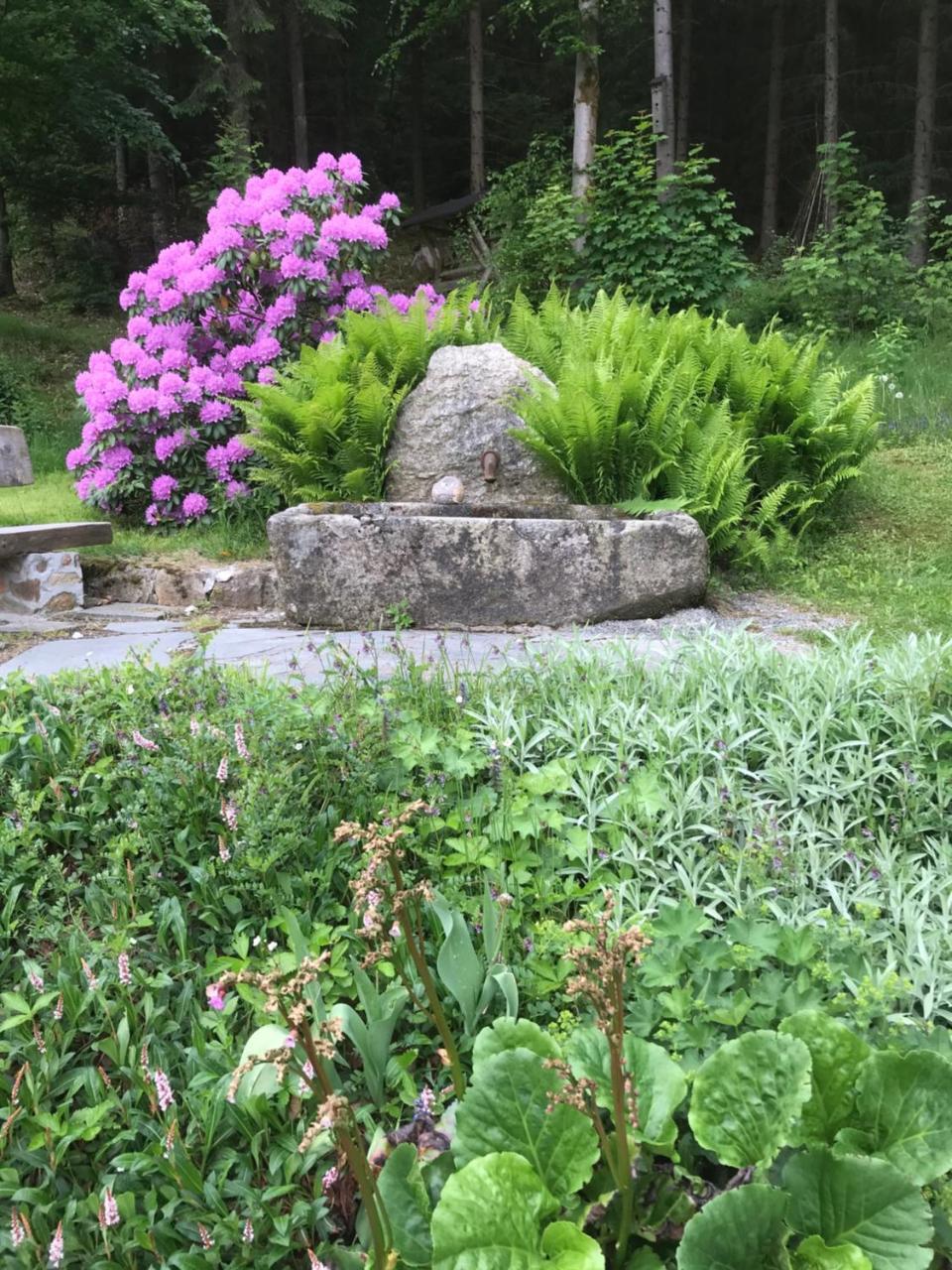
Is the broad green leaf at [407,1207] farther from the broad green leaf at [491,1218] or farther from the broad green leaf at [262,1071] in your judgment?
the broad green leaf at [262,1071]

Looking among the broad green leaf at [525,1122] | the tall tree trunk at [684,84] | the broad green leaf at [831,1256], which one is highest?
the tall tree trunk at [684,84]

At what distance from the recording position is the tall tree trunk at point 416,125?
903 inches

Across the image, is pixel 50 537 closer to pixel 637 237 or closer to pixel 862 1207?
pixel 862 1207

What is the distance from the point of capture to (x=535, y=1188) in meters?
1.16

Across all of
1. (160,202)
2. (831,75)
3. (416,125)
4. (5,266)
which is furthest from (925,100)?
(5,266)

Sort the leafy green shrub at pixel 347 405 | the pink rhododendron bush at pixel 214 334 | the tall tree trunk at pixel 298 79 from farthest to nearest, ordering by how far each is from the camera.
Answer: the tall tree trunk at pixel 298 79 → the pink rhododendron bush at pixel 214 334 → the leafy green shrub at pixel 347 405

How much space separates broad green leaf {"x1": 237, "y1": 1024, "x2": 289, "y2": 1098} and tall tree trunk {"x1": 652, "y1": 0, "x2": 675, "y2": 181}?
38.8 ft

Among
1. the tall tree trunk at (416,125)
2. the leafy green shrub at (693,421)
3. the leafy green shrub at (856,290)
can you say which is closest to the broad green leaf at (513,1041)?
the leafy green shrub at (693,421)

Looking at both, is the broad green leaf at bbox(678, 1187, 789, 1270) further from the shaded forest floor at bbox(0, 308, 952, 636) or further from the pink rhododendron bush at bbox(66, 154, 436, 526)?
the pink rhododendron bush at bbox(66, 154, 436, 526)

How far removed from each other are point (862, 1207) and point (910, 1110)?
0.16 meters

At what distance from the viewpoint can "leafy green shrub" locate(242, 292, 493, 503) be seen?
528 cm

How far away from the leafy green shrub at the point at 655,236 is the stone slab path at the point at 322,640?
7.30m

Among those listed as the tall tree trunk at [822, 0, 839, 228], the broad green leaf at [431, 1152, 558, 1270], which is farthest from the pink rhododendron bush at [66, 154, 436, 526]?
the tall tree trunk at [822, 0, 839, 228]

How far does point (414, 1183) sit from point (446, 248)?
21.9 m
